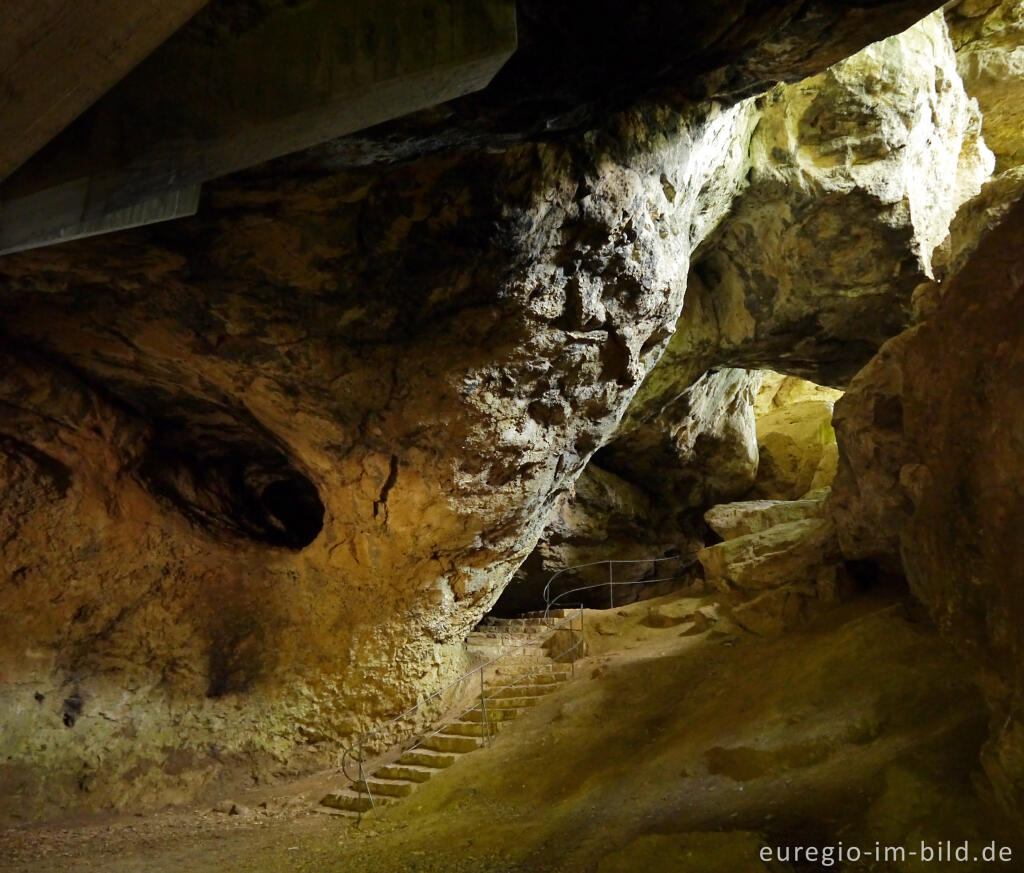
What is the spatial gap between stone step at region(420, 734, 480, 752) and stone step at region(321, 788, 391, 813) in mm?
1050

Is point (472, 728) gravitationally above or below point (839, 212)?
below

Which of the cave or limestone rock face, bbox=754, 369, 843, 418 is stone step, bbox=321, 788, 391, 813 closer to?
the cave

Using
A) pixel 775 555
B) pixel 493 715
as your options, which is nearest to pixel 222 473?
pixel 493 715

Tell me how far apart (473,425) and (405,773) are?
4434mm

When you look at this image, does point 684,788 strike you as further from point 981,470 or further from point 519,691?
point 519,691

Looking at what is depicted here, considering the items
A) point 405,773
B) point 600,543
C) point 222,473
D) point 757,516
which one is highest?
point 222,473

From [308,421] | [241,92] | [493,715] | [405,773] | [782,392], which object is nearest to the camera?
[241,92]

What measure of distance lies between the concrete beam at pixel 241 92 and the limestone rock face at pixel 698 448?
11430mm

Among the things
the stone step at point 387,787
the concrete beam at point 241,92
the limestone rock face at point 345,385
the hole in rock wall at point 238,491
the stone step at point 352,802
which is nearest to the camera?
the concrete beam at point 241,92

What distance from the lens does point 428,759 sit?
8.57 metres

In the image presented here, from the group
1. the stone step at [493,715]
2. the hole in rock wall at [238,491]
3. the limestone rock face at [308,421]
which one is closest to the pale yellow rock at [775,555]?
the limestone rock face at [308,421]

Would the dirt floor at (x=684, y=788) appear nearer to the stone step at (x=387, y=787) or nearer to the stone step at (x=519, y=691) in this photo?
the stone step at (x=387, y=787)

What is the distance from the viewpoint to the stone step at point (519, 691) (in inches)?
385

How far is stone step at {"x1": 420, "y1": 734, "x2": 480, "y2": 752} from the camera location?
8.76 metres
